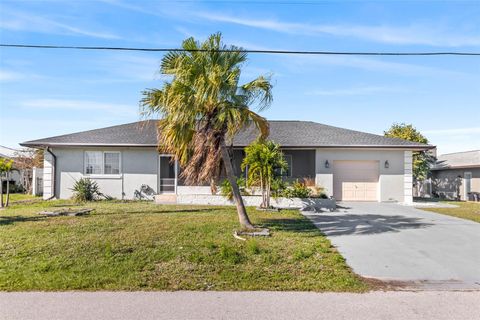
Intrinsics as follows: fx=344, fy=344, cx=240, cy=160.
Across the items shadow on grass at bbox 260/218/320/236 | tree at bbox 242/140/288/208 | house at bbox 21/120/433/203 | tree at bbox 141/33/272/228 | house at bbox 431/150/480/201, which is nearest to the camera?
tree at bbox 141/33/272/228

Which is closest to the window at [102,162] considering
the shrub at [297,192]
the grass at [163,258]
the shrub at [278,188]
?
the grass at [163,258]

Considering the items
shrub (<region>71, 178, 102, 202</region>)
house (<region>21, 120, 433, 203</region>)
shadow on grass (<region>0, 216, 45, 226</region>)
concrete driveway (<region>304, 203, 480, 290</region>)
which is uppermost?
house (<region>21, 120, 433, 203</region>)

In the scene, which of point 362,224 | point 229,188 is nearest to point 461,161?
point 362,224

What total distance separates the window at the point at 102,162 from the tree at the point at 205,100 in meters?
9.32

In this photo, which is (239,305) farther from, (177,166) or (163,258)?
(177,166)

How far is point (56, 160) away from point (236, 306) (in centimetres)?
1651

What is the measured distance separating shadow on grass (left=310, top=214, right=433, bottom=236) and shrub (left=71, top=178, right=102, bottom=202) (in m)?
11.0

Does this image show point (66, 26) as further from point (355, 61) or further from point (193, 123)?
point (355, 61)

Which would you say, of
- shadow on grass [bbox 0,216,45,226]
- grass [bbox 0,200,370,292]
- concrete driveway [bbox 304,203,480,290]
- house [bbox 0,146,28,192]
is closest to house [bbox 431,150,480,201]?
concrete driveway [bbox 304,203,480,290]

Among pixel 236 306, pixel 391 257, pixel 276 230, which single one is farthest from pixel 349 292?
pixel 276 230

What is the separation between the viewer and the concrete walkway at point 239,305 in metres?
4.12

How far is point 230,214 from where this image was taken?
41.0ft

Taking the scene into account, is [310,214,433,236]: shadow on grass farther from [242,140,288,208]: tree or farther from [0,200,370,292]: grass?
[242,140,288,208]: tree

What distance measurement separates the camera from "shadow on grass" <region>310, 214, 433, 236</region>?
977 cm
